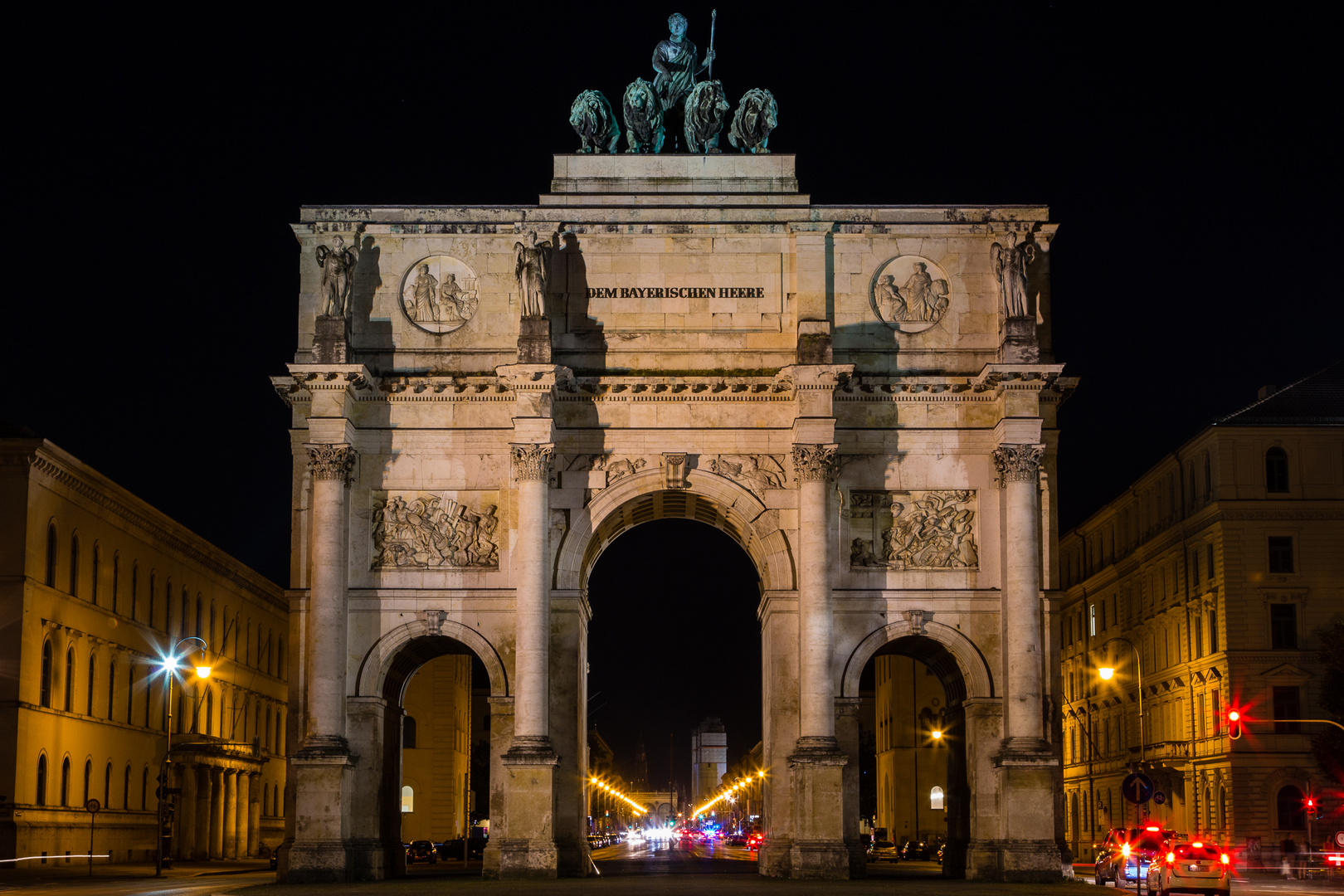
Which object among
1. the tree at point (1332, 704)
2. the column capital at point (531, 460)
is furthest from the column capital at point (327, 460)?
the tree at point (1332, 704)

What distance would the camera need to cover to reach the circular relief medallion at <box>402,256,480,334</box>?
136 feet

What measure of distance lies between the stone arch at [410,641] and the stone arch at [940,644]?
25.6ft

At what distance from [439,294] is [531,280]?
287cm

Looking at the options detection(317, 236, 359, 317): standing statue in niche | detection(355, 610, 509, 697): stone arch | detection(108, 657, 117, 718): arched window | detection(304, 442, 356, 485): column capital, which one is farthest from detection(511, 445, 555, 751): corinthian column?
detection(108, 657, 117, 718): arched window

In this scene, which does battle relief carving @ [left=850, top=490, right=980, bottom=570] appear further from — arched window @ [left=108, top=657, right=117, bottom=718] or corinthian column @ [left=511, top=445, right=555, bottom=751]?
arched window @ [left=108, top=657, right=117, bottom=718]

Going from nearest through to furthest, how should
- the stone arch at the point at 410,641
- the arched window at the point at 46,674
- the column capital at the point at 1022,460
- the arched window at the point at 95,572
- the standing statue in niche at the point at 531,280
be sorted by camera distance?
the column capital at the point at 1022,460
the standing statue in niche at the point at 531,280
the stone arch at the point at 410,641
the arched window at the point at 46,674
the arched window at the point at 95,572

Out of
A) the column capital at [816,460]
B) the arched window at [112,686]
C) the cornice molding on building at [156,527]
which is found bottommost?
the arched window at [112,686]

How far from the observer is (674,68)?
44375 mm

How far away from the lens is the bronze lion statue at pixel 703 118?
43.3 meters

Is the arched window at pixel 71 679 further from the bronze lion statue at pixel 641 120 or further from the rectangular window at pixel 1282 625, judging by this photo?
the rectangular window at pixel 1282 625

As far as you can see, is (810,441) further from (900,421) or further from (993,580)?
(993,580)

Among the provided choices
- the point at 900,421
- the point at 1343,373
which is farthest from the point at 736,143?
the point at 1343,373

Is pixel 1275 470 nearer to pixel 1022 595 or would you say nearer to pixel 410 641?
pixel 1022 595

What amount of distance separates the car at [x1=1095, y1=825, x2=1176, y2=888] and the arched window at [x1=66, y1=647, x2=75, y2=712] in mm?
29437
